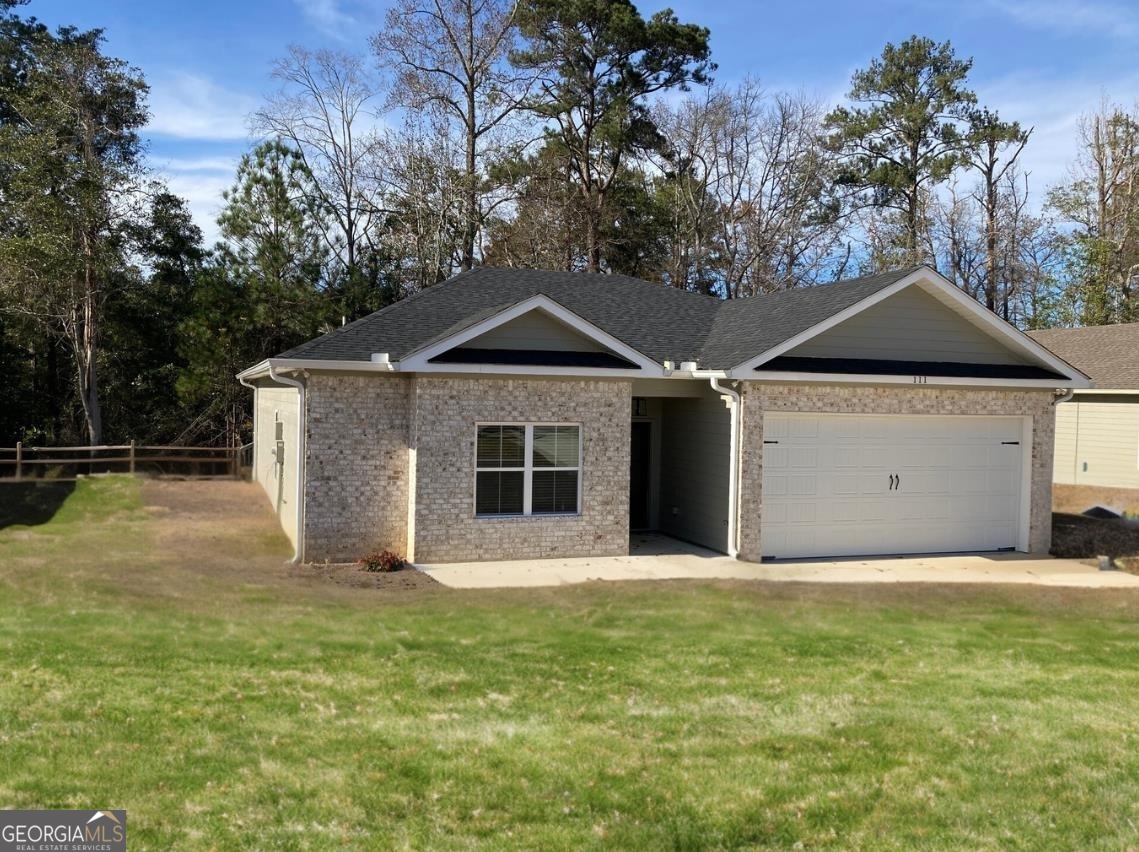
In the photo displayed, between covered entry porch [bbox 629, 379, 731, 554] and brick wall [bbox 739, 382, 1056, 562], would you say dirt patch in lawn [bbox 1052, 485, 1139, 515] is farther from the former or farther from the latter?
covered entry porch [bbox 629, 379, 731, 554]

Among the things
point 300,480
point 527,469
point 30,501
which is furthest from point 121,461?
point 527,469

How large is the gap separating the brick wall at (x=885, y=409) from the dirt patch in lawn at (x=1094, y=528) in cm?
70

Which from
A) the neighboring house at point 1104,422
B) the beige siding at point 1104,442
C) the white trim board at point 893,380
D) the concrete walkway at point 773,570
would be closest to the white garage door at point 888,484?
the concrete walkway at point 773,570

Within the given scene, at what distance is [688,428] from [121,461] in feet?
53.9

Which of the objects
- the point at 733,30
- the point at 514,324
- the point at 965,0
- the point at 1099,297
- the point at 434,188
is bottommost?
the point at 514,324

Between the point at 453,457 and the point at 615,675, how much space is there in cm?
633

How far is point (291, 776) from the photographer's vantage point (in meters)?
5.96

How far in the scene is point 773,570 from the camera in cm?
1438

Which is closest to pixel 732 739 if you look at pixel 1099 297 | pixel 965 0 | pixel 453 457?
pixel 453 457

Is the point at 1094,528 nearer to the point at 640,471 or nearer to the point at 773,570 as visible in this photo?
the point at 773,570

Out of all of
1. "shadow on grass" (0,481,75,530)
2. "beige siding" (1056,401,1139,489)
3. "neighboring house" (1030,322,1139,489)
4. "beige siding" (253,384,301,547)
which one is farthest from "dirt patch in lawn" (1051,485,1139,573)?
"shadow on grass" (0,481,75,530)

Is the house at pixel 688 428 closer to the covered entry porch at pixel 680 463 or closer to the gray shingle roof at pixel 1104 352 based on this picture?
the covered entry porch at pixel 680 463

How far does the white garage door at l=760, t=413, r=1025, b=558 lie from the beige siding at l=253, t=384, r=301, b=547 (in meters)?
7.62

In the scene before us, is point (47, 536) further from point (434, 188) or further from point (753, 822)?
point (434, 188)
